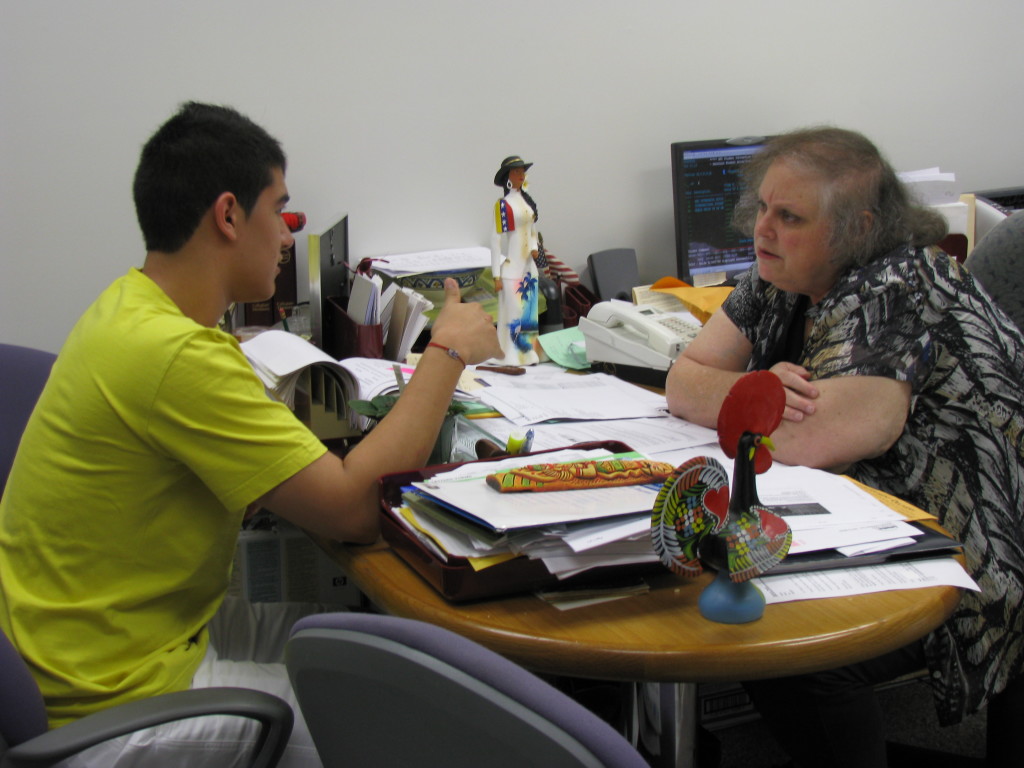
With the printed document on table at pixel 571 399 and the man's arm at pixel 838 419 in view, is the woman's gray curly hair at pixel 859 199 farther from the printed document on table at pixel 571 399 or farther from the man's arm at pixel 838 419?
the printed document on table at pixel 571 399

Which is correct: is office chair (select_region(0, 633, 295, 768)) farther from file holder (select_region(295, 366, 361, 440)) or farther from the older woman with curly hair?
the older woman with curly hair

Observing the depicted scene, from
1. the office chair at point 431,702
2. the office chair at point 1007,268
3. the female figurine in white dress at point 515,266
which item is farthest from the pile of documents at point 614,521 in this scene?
the office chair at point 1007,268

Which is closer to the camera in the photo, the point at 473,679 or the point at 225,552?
the point at 473,679

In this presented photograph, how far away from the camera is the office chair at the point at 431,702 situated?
619mm

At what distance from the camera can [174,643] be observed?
117 centimetres

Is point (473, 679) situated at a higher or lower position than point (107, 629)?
higher

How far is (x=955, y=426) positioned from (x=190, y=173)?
119 centimetres

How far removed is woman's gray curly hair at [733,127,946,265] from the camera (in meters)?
1.53

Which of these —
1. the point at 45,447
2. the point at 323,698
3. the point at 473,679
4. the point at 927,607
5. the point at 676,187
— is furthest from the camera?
the point at 676,187

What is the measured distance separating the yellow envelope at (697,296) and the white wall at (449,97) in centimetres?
34

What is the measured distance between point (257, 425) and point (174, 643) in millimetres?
337

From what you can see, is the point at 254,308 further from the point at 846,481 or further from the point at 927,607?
the point at 927,607

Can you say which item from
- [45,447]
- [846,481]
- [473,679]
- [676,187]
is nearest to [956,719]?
[846,481]

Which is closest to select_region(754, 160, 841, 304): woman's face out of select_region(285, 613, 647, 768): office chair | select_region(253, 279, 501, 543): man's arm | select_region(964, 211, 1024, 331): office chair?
select_region(964, 211, 1024, 331): office chair
